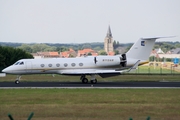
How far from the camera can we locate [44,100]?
90.2 feet

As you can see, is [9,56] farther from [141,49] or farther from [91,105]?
[91,105]

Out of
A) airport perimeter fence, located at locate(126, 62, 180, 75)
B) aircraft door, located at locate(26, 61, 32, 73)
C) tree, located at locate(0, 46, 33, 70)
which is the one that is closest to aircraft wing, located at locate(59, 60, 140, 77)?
aircraft door, located at locate(26, 61, 32, 73)

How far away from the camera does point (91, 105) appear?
990 inches

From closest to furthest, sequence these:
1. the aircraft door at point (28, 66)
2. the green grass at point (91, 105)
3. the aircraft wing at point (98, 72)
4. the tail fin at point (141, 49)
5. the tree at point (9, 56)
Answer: the green grass at point (91, 105) < the aircraft wing at point (98, 72) < the aircraft door at point (28, 66) < the tail fin at point (141, 49) < the tree at point (9, 56)

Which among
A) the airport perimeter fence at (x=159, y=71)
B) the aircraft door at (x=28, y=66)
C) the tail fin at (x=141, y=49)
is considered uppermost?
the tail fin at (x=141, y=49)

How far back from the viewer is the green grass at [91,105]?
70.4 feet

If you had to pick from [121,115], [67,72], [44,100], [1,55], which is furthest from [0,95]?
[1,55]

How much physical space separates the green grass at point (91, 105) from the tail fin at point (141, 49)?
12694 millimetres

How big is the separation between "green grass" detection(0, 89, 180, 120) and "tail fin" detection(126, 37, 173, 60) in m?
12.7

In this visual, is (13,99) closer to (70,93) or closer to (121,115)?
(70,93)

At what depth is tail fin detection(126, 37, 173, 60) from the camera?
45.5 m

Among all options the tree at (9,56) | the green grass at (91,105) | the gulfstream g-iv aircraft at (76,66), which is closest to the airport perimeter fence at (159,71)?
the tree at (9,56)

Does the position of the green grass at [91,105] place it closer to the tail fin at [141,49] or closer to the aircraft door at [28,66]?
the aircraft door at [28,66]

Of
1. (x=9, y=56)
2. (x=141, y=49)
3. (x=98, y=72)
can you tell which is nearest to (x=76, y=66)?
(x=98, y=72)
